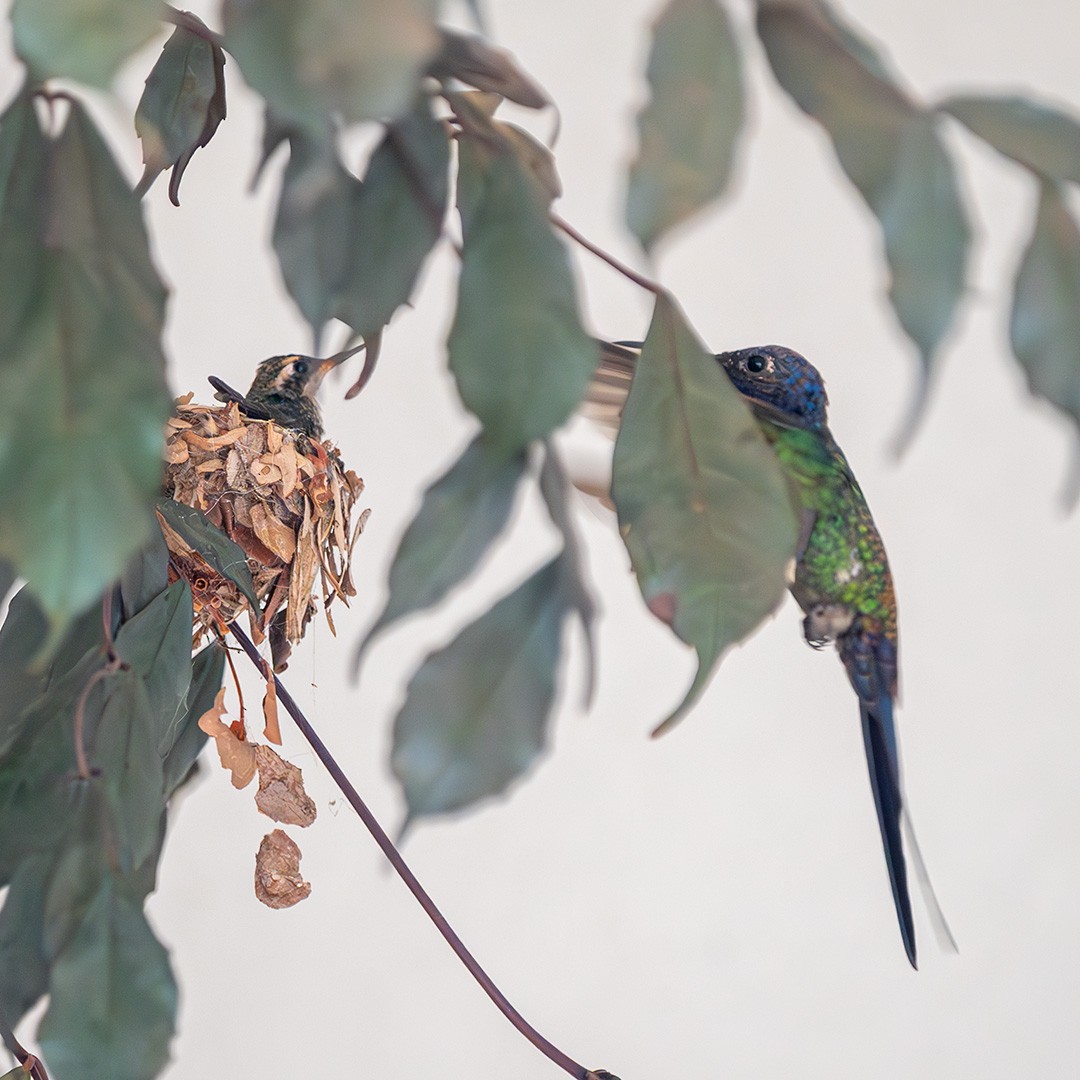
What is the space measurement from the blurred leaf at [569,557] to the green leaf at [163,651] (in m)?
0.39

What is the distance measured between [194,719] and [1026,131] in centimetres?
67

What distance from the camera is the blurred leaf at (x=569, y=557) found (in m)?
0.41

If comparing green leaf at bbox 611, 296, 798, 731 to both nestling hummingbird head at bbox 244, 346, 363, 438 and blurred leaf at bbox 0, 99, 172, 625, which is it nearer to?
blurred leaf at bbox 0, 99, 172, 625

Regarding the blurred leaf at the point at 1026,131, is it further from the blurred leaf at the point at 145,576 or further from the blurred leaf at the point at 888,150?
the blurred leaf at the point at 145,576

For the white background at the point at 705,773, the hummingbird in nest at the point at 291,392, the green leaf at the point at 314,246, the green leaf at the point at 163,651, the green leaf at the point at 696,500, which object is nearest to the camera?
the green leaf at the point at 696,500

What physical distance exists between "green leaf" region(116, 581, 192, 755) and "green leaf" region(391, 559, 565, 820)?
38 cm

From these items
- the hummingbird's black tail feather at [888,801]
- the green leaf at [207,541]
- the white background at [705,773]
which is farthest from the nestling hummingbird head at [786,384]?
the white background at [705,773]

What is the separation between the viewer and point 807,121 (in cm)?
41

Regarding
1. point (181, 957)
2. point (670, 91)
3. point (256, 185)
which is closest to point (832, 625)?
point (256, 185)

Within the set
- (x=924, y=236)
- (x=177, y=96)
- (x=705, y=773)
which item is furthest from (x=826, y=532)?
(x=705, y=773)

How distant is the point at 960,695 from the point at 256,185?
176 cm

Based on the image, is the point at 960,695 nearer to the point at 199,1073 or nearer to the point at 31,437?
the point at 199,1073

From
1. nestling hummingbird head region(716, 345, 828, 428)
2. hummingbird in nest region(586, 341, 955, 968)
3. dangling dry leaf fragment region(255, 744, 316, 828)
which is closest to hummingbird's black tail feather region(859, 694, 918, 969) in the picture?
hummingbird in nest region(586, 341, 955, 968)

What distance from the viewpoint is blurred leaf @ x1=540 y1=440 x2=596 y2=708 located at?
16.0 inches
